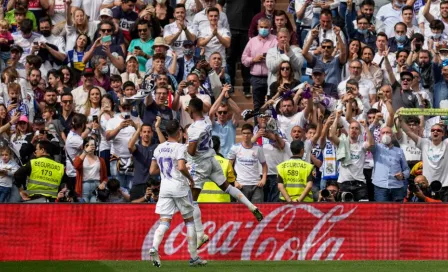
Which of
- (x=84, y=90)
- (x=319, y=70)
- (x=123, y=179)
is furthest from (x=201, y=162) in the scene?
(x=84, y=90)

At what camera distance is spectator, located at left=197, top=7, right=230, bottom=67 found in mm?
24188

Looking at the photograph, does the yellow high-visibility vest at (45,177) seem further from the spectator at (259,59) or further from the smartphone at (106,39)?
the spectator at (259,59)

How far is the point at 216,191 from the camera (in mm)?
20062

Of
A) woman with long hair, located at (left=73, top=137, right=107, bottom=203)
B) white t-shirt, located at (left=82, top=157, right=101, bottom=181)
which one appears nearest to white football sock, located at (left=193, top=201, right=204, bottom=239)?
woman with long hair, located at (left=73, top=137, right=107, bottom=203)

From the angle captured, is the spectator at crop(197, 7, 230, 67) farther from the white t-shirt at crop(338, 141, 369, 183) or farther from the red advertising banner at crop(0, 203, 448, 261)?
the red advertising banner at crop(0, 203, 448, 261)

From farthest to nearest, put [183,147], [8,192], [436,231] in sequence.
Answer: [8,192]
[436,231]
[183,147]

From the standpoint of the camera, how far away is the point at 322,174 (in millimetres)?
21266

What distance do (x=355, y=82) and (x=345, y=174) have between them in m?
2.16

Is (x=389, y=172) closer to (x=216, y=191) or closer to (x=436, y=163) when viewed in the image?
(x=436, y=163)

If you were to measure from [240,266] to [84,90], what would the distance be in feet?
22.4

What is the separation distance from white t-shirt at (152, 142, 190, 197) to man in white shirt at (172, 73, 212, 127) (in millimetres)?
5394

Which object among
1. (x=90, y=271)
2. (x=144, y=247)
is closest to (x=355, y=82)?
(x=144, y=247)

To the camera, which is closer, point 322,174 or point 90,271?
point 90,271

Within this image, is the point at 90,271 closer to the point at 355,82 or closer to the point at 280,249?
the point at 280,249
